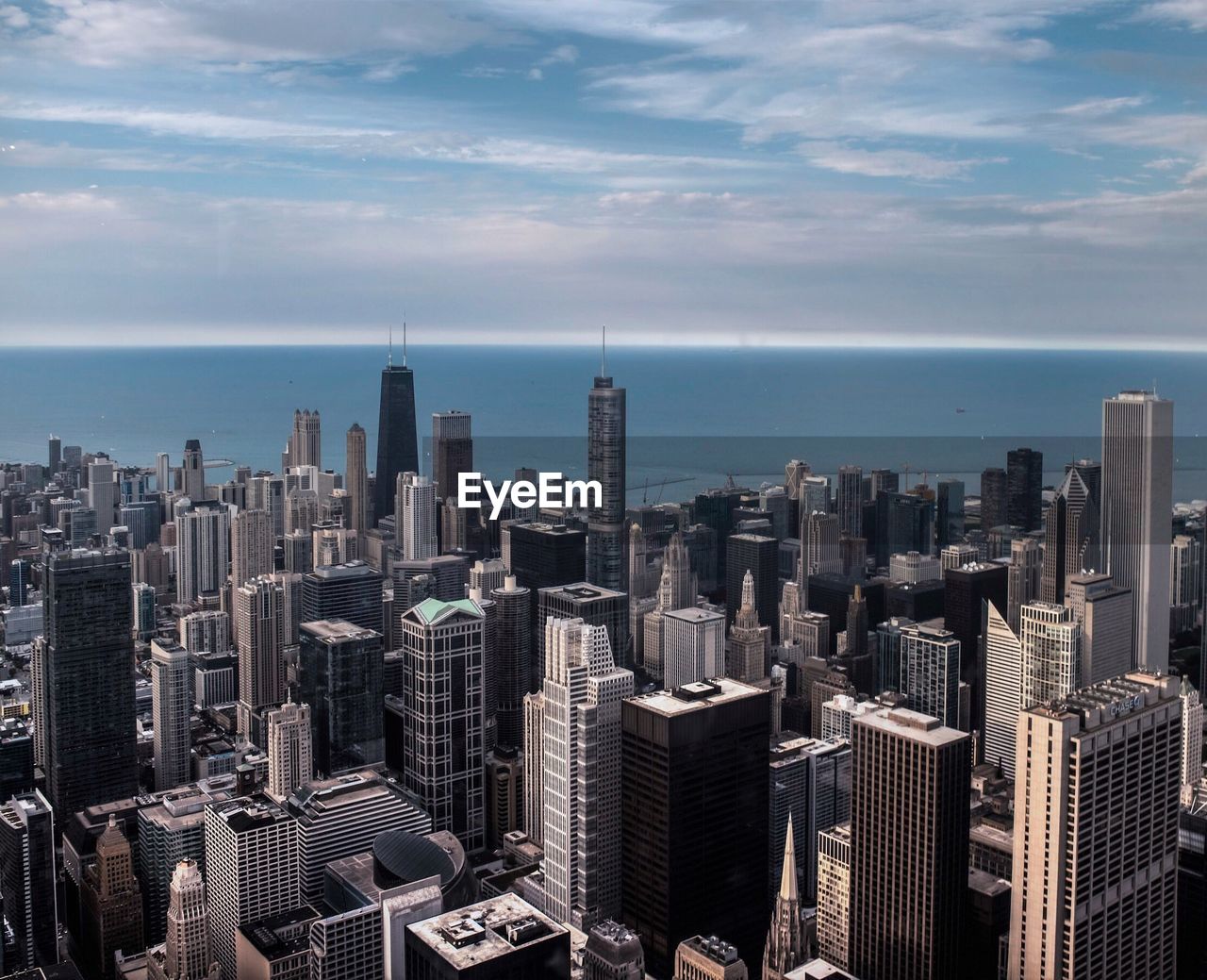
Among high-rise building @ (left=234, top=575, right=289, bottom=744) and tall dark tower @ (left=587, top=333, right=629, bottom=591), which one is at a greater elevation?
tall dark tower @ (left=587, top=333, right=629, bottom=591)

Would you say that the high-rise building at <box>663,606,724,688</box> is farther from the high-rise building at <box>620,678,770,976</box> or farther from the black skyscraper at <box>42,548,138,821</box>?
the black skyscraper at <box>42,548,138,821</box>

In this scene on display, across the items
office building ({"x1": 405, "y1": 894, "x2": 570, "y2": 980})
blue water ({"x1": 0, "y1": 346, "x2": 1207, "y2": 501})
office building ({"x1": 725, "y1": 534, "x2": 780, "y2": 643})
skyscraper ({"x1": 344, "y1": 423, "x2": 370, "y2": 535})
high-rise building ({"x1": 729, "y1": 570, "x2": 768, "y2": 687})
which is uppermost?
blue water ({"x1": 0, "y1": 346, "x2": 1207, "y2": 501})

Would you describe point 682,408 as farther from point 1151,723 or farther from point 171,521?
point 171,521

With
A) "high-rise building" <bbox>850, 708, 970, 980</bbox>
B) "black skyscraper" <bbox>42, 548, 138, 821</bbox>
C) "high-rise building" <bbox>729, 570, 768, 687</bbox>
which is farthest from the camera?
"high-rise building" <bbox>729, 570, 768, 687</bbox>

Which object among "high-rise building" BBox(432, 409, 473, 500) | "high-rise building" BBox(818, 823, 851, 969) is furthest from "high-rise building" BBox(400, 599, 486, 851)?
"high-rise building" BBox(818, 823, 851, 969)

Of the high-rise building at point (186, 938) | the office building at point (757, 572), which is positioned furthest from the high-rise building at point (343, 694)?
the office building at point (757, 572)

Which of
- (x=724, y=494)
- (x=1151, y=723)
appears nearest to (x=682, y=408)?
(x=724, y=494)

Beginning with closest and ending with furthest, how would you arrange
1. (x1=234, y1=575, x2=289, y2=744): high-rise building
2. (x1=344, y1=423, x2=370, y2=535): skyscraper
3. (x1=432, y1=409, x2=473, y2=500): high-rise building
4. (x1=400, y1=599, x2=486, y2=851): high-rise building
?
(x1=400, y1=599, x2=486, y2=851): high-rise building → (x1=234, y1=575, x2=289, y2=744): high-rise building → (x1=432, y1=409, x2=473, y2=500): high-rise building → (x1=344, y1=423, x2=370, y2=535): skyscraper
